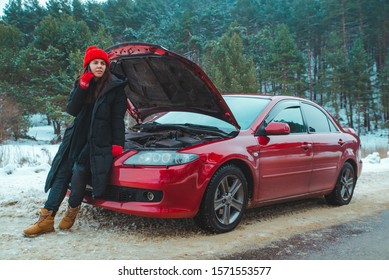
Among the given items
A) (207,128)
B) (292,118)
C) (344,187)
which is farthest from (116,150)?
(344,187)

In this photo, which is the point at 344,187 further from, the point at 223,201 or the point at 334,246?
the point at 223,201

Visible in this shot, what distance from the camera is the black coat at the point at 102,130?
163 inches

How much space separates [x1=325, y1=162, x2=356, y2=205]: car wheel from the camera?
20.0ft

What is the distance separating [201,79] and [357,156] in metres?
3.35

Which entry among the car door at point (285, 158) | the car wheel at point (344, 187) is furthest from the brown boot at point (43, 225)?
the car wheel at point (344, 187)

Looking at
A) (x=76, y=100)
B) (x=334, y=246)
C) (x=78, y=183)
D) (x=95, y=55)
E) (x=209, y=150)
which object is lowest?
(x=334, y=246)

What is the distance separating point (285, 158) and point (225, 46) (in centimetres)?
3871

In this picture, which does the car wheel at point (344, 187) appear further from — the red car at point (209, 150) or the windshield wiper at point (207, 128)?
the windshield wiper at point (207, 128)

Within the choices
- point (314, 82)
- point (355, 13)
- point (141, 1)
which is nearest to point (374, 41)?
point (355, 13)

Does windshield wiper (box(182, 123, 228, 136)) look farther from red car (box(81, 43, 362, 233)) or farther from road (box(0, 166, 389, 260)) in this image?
road (box(0, 166, 389, 260))

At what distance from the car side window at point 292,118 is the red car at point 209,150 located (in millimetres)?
16

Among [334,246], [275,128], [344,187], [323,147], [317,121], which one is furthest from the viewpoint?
[344,187]

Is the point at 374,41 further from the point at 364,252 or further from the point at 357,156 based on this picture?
the point at 364,252

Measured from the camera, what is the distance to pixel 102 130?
4215 millimetres
